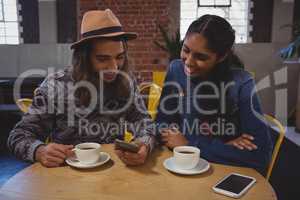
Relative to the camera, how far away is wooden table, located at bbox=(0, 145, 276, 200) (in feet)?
3.15

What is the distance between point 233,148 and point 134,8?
3605mm

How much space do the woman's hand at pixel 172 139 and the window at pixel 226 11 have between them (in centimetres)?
342

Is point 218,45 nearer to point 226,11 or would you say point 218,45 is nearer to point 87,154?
point 87,154

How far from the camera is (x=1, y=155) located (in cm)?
373

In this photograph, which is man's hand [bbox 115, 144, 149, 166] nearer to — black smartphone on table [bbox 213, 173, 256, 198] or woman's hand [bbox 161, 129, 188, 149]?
woman's hand [bbox 161, 129, 188, 149]

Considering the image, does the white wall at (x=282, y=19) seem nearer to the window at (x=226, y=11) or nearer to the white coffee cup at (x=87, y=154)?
the window at (x=226, y=11)

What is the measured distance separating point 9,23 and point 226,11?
3.51 meters

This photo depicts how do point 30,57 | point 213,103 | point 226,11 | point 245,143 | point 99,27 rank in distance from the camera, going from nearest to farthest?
point 245,143, point 99,27, point 213,103, point 226,11, point 30,57

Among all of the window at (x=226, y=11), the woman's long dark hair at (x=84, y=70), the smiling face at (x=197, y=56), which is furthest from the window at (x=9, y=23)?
the smiling face at (x=197, y=56)

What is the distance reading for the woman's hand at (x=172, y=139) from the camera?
1380 millimetres

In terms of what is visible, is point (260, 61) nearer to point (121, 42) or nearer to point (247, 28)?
point (247, 28)

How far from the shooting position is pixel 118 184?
3.42ft

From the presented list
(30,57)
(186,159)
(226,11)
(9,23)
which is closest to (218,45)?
(186,159)

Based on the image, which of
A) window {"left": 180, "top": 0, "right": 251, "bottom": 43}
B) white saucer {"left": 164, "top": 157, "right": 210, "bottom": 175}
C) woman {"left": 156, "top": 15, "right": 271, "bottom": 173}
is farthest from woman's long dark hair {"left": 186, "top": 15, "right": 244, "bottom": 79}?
window {"left": 180, "top": 0, "right": 251, "bottom": 43}
